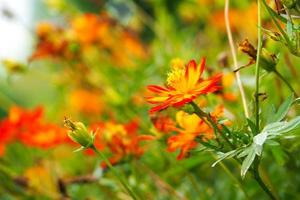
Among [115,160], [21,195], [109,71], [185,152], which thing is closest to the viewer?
[185,152]

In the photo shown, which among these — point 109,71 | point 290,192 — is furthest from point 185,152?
point 109,71

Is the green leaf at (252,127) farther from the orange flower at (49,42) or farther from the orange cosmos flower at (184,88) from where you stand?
the orange flower at (49,42)

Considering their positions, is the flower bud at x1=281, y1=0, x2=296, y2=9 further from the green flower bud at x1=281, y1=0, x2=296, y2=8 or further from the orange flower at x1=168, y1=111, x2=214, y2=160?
the orange flower at x1=168, y1=111, x2=214, y2=160

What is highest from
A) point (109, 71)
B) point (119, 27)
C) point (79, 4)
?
point (79, 4)

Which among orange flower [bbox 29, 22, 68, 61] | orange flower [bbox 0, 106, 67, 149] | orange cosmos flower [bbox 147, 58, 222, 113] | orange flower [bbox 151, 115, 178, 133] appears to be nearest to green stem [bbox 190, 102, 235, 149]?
orange cosmos flower [bbox 147, 58, 222, 113]

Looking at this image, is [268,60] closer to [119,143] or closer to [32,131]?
[119,143]

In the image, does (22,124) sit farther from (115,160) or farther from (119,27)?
(119,27)

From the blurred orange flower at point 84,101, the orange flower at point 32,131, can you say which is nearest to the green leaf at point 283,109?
the orange flower at point 32,131
